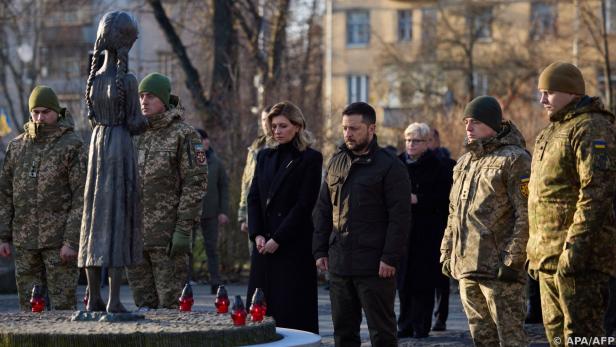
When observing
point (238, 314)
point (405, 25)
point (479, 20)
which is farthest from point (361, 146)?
point (405, 25)

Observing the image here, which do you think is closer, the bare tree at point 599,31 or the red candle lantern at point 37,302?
the red candle lantern at point 37,302

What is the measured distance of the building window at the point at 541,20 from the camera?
56.2 metres

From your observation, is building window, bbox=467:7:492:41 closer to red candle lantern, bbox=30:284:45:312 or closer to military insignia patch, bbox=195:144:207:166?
military insignia patch, bbox=195:144:207:166

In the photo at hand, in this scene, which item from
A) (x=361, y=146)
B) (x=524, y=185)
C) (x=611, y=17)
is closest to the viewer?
(x=524, y=185)

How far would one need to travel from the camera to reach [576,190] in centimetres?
888

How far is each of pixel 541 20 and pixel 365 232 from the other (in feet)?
164

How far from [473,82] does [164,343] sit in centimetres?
4882

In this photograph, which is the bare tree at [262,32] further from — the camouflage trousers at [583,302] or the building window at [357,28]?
the building window at [357,28]

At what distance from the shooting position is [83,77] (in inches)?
1234

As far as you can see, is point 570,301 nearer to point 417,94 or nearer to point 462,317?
point 462,317

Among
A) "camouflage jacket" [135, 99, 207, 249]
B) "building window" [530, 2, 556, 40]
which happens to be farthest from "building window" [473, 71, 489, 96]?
"camouflage jacket" [135, 99, 207, 249]

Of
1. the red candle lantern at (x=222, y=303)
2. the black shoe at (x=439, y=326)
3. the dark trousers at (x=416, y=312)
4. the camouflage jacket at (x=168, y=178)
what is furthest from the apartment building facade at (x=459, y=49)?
the red candle lantern at (x=222, y=303)

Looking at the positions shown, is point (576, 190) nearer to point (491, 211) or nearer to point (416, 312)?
point (491, 211)

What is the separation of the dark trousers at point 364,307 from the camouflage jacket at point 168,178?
1413 millimetres
